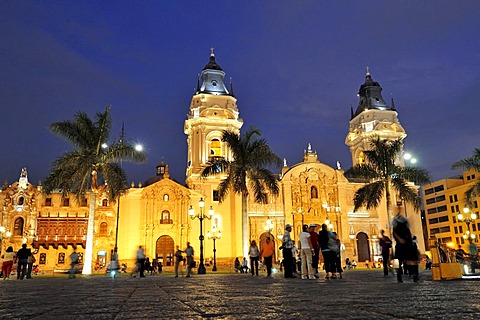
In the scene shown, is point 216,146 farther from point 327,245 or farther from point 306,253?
point 327,245

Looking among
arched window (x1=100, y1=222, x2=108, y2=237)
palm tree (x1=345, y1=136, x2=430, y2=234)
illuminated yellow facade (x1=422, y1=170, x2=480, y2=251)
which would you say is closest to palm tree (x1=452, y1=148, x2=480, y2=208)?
palm tree (x1=345, y1=136, x2=430, y2=234)

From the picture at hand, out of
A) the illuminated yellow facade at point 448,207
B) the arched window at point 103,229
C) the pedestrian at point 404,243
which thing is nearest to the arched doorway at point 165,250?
the arched window at point 103,229

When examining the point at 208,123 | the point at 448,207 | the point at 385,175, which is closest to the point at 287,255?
the point at 385,175

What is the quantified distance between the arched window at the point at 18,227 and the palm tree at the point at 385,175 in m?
32.0

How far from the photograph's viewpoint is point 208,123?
46281mm

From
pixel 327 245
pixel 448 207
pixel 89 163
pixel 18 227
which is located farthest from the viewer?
pixel 448 207

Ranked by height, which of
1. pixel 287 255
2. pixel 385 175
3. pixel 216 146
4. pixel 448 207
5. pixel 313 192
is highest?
pixel 216 146

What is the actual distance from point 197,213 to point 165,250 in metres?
4.65

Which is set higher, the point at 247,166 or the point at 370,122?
the point at 370,122

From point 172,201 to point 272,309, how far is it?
1579 inches

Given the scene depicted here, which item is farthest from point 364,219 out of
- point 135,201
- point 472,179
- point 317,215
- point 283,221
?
point 472,179

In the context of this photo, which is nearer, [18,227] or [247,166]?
[247,166]

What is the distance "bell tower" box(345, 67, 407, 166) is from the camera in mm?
53000

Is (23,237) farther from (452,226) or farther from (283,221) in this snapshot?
(452,226)
